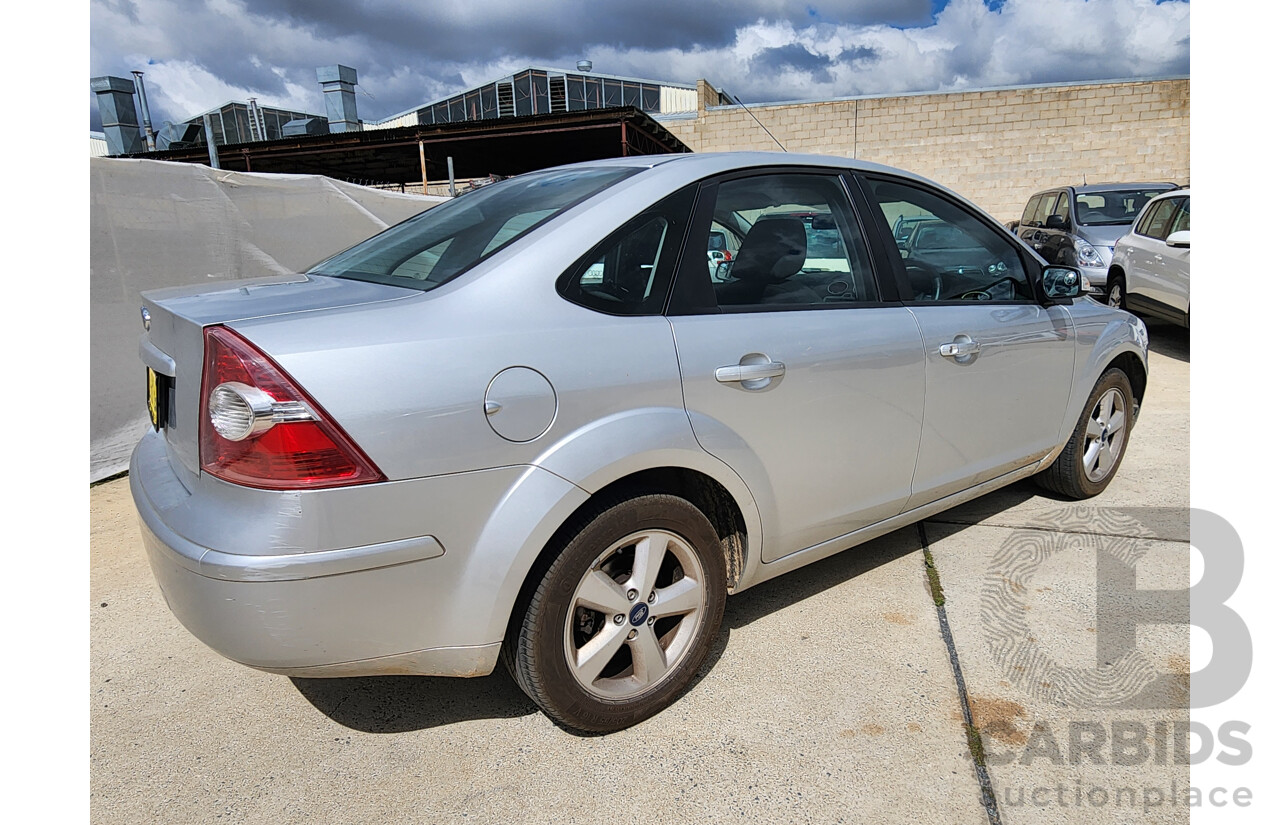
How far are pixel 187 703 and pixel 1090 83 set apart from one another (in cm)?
2418

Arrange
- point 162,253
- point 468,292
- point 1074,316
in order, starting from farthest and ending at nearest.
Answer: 1. point 162,253
2. point 1074,316
3. point 468,292

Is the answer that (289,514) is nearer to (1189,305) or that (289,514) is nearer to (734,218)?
(734,218)

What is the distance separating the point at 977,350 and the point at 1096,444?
1.47 metres

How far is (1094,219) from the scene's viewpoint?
1090 centimetres

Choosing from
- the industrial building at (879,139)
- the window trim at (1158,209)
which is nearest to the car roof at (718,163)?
the window trim at (1158,209)

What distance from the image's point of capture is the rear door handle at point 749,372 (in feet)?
7.30

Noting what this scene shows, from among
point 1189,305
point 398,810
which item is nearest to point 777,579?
point 398,810

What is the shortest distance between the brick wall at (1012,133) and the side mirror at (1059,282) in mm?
18460

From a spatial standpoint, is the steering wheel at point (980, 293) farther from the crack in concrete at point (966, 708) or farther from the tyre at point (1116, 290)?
the tyre at point (1116, 290)

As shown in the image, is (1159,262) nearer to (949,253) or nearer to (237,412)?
(949,253)

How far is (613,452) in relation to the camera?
200cm

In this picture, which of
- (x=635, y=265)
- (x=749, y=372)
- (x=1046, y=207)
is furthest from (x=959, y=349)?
(x=1046, y=207)

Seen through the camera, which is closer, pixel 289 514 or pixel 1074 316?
pixel 289 514

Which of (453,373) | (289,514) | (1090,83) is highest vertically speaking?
(1090,83)
